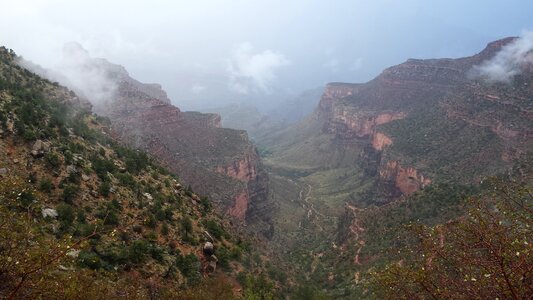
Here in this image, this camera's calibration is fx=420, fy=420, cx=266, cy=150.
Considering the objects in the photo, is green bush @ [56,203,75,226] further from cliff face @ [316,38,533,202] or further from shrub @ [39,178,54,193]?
cliff face @ [316,38,533,202]

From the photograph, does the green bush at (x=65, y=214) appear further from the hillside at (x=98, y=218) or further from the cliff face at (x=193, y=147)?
the cliff face at (x=193, y=147)

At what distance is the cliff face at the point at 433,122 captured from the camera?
69438mm

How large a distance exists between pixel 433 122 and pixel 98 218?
85.5 m

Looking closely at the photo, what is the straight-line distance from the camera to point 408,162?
265 ft

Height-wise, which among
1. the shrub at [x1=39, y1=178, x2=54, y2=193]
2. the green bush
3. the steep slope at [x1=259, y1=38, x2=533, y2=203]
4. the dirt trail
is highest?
the shrub at [x1=39, y1=178, x2=54, y2=193]

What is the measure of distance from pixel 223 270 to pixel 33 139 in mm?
14330

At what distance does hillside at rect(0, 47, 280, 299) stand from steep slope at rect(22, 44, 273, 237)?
26734 mm

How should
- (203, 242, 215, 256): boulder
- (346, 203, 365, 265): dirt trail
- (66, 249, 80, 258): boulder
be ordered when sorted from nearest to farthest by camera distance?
(66, 249, 80, 258): boulder < (203, 242, 215, 256): boulder < (346, 203, 365, 265): dirt trail

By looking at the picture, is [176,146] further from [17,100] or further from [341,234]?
[17,100]

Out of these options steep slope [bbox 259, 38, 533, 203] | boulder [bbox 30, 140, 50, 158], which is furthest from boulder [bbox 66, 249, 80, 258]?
steep slope [bbox 259, 38, 533, 203]

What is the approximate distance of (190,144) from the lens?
7962cm

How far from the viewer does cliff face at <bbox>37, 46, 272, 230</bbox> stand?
63.2m

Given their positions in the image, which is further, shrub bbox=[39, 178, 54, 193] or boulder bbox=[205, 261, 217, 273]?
boulder bbox=[205, 261, 217, 273]

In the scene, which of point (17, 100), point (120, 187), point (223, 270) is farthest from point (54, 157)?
point (223, 270)
